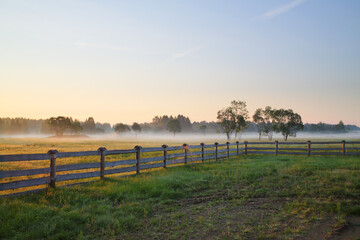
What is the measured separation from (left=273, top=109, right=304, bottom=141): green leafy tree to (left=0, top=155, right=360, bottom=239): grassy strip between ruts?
78821mm

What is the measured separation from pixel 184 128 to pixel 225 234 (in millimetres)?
193517

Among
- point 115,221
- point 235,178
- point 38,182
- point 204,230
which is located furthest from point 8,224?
point 235,178

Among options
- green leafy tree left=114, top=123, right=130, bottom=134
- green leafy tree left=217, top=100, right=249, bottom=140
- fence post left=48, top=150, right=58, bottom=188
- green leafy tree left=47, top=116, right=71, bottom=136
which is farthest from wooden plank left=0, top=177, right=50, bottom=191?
green leafy tree left=114, top=123, right=130, bottom=134

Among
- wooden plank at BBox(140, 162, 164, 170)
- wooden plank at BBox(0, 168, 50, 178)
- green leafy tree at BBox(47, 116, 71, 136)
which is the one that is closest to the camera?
wooden plank at BBox(0, 168, 50, 178)

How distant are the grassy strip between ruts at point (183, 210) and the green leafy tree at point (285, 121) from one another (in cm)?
7882

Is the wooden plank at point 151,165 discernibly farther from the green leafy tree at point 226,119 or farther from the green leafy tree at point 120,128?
the green leafy tree at point 120,128

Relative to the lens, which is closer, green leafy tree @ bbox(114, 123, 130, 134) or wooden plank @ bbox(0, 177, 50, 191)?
wooden plank @ bbox(0, 177, 50, 191)

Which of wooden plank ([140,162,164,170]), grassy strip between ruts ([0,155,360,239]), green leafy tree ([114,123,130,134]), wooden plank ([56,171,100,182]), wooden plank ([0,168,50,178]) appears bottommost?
grassy strip between ruts ([0,155,360,239])

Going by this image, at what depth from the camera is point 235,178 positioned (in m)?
11.9

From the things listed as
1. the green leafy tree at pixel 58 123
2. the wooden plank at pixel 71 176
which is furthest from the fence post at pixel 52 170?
the green leafy tree at pixel 58 123

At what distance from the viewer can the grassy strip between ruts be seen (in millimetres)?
5566

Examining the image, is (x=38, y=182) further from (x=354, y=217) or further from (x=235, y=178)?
(x=354, y=217)

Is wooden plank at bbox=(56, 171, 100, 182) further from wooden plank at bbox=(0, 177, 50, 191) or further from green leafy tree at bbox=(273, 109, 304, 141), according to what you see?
green leafy tree at bbox=(273, 109, 304, 141)

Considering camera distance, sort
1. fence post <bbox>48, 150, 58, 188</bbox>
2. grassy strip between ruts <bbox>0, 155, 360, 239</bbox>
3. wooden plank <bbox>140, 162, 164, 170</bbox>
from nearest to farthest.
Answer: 1. grassy strip between ruts <bbox>0, 155, 360, 239</bbox>
2. fence post <bbox>48, 150, 58, 188</bbox>
3. wooden plank <bbox>140, 162, 164, 170</bbox>
